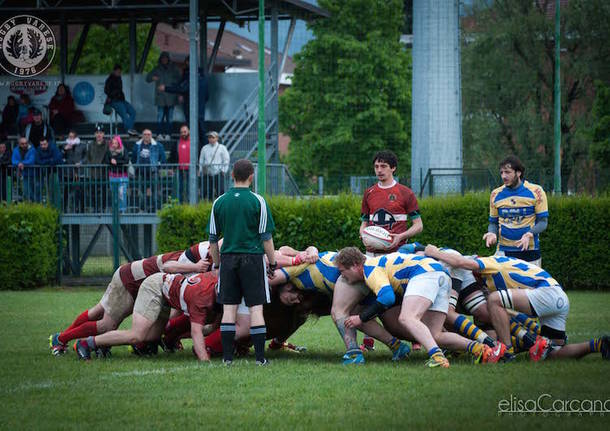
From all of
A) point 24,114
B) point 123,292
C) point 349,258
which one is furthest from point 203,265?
point 24,114

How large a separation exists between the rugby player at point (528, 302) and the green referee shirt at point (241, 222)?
5.56 ft

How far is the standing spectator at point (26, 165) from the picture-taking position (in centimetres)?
2205

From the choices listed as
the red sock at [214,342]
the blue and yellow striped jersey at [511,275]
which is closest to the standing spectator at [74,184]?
the red sock at [214,342]

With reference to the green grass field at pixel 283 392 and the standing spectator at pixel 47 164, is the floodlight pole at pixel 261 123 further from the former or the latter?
the green grass field at pixel 283 392

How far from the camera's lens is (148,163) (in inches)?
865

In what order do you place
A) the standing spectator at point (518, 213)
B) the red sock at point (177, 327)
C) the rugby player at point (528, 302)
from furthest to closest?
1. the standing spectator at point (518, 213)
2. the red sock at point (177, 327)
3. the rugby player at point (528, 302)

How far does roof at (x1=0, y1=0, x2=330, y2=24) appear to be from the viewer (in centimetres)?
2675

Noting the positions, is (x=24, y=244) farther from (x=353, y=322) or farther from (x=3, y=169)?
(x=353, y=322)

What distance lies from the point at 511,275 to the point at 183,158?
14441 millimetres

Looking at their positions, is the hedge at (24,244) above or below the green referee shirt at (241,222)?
below

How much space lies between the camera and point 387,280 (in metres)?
9.06

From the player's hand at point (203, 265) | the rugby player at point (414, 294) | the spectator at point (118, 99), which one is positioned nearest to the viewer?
the rugby player at point (414, 294)

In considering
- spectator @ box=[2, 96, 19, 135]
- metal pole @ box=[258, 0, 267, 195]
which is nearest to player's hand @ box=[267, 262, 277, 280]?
metal pole @ box=[258, 0, 267, 195]

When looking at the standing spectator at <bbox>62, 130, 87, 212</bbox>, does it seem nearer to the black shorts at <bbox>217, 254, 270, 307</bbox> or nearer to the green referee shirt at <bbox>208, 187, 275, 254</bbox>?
the green referee shirt at <bbox>208, 187, 275, 254</bbox>
